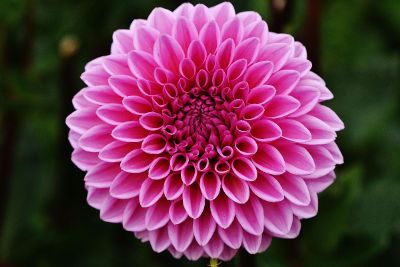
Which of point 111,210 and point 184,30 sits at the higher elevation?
point 184,30

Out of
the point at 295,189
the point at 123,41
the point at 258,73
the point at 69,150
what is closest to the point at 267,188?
the point at 295,189

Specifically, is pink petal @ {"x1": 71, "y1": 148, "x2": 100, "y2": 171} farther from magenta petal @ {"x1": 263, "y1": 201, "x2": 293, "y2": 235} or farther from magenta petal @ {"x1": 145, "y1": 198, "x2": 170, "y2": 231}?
magenta petal @ {"x1": 263, "y1": 201, "x2": 293, "y2": 235}

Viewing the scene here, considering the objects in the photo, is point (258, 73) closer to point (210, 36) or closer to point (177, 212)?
point (210, 36)

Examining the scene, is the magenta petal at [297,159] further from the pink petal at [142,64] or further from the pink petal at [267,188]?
the pink petal at [142,64]
